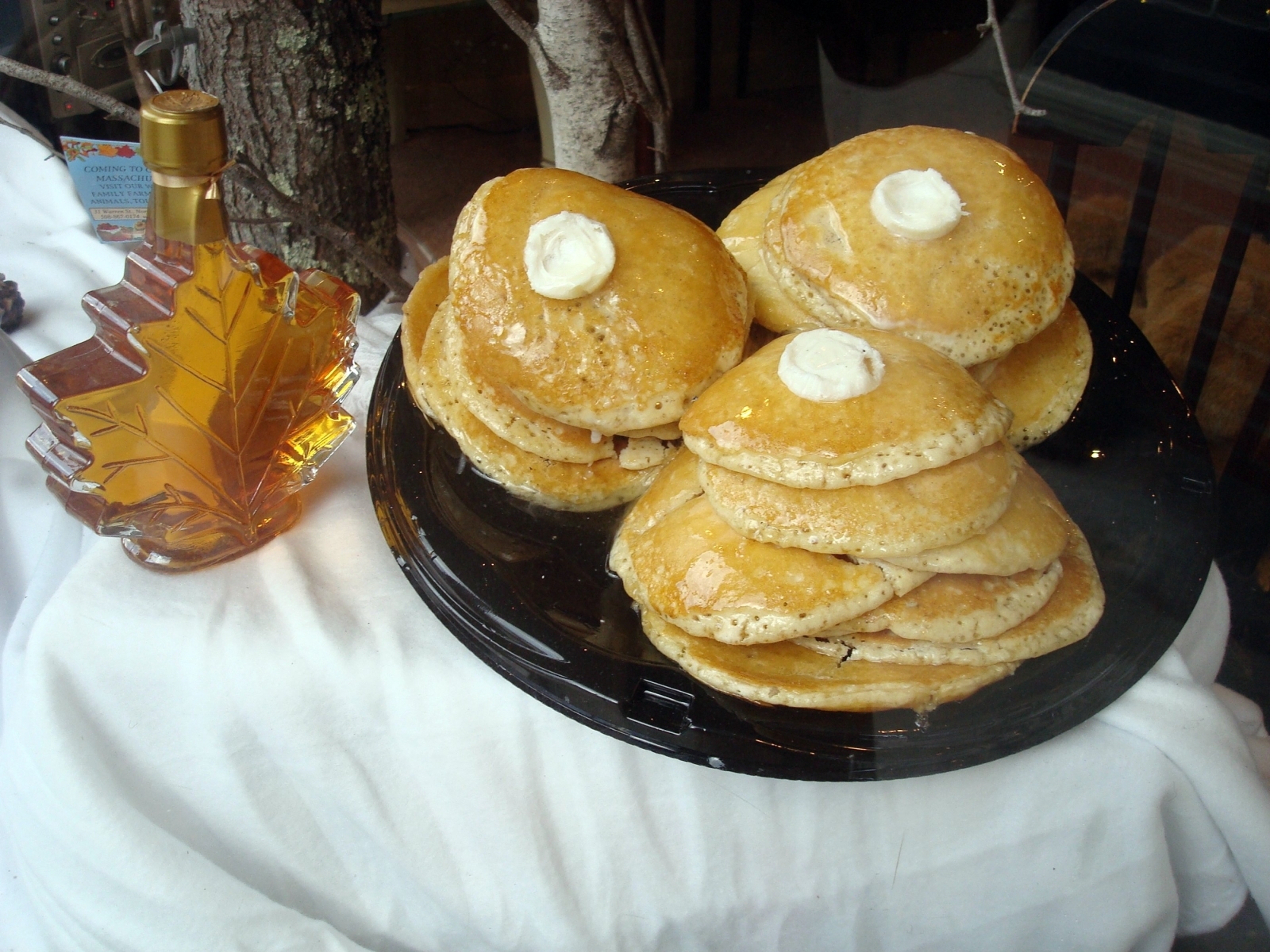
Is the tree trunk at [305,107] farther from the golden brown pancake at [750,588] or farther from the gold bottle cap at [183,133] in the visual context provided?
the golden brown pancake at [750,588]

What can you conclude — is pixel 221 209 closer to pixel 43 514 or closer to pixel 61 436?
pixel 61 436

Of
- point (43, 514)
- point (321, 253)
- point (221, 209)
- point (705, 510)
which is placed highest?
point (221, 209)

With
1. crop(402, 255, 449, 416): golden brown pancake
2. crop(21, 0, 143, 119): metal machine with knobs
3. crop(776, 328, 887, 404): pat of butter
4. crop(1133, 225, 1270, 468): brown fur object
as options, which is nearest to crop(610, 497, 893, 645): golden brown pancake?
crop(776, 328, 887, 404): pat of butter

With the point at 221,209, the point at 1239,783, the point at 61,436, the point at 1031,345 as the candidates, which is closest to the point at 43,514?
the point at 61,436

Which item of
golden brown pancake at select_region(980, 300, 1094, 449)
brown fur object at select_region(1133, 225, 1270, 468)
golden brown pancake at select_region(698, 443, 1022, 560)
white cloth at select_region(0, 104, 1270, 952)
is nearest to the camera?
golden brown pancake at select_region(698, 443, 1022, 560)

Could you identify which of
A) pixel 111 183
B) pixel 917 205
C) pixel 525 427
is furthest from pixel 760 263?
pixel 111 183

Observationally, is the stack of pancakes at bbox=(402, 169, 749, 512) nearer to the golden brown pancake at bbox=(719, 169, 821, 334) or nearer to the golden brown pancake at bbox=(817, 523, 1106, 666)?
the golden brown pancake at bbox=(719, 169, 821, 334)

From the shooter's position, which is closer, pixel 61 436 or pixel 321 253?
pixel 61 436
